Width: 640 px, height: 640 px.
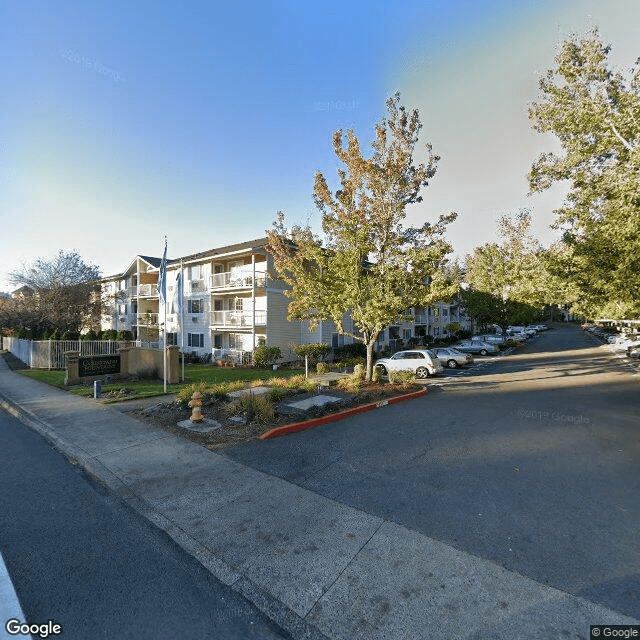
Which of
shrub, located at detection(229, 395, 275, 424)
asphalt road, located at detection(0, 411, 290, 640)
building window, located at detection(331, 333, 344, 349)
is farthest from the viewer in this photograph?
building window, located at detection(331, 333, 344, 349)

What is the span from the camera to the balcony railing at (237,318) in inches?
915

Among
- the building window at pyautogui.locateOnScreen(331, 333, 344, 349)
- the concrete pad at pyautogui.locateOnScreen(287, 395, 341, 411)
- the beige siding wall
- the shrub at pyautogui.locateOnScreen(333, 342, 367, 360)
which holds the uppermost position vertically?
the beige siding wall

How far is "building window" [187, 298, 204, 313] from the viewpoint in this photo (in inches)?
1082

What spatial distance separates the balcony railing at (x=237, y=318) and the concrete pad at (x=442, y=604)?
65.9 ft

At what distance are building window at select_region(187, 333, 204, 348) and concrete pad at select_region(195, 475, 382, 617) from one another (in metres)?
23.7

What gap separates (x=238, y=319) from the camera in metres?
23.9

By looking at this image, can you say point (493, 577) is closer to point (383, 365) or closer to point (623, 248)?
point (623, 248)

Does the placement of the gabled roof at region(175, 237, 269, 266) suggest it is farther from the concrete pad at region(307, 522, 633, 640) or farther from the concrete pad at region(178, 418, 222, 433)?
the concrete pad at region(307, 522, 633, 640)

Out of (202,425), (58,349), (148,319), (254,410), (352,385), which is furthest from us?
(148,319)

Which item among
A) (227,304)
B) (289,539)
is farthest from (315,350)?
(289,539)

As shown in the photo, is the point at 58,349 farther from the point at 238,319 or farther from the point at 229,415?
the point at 229,415

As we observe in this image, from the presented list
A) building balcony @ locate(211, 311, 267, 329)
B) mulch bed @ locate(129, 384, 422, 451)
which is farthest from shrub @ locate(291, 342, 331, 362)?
mulch bed @ locate(129, 384, 422, 451)

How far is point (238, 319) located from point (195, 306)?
6216mm

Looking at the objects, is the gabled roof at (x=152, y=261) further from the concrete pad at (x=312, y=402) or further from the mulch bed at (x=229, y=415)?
the concrete pad at (x=312, y=402)
